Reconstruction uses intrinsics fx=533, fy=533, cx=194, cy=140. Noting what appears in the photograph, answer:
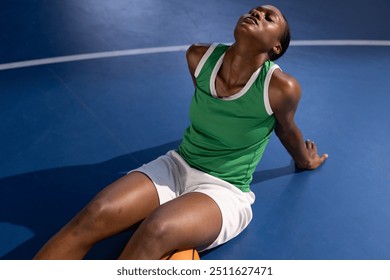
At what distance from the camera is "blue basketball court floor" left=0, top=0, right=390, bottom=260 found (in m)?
3.55

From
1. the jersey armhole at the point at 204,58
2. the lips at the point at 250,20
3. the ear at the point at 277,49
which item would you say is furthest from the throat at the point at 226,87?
the lips at the point at 250,20

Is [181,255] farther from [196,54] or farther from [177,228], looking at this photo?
[196,54]

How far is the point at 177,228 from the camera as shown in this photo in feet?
9.43

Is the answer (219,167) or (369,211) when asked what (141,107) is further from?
(369,211)

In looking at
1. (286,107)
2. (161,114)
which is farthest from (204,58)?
(161,114)

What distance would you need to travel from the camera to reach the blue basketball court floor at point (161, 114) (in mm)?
3547

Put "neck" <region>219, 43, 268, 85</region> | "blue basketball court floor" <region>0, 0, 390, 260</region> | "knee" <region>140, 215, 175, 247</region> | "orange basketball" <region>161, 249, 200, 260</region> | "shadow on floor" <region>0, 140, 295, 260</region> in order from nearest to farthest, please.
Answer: "knee" <region>140, 215, 175, 247</region>, "orange basketball" <region>161, 249, 200, 260</region>, "neck" <region>219, 43, 268, 85</region>, "shadow on floor" <region>0, 140, 295, 260</region>, "blue basketball court floor" <region>0, 0, 390, 260</region>

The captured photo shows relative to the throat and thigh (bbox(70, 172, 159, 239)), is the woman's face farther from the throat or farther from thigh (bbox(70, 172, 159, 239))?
thigh (bbox(70, 172, 159, 239))

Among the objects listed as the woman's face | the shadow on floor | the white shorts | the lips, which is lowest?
the shadow on floor

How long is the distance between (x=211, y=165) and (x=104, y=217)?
2.43 feet

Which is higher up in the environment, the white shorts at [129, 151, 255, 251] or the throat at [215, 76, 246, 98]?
the throat at [215, 76, 246, 98]

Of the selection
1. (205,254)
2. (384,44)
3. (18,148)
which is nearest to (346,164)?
(205,254)

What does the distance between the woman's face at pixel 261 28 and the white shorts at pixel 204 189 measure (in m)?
0.88

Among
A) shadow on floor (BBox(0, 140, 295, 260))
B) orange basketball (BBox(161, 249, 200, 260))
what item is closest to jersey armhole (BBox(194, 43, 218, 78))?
shadow on floor (BBox(0, 140, 295, 260))
